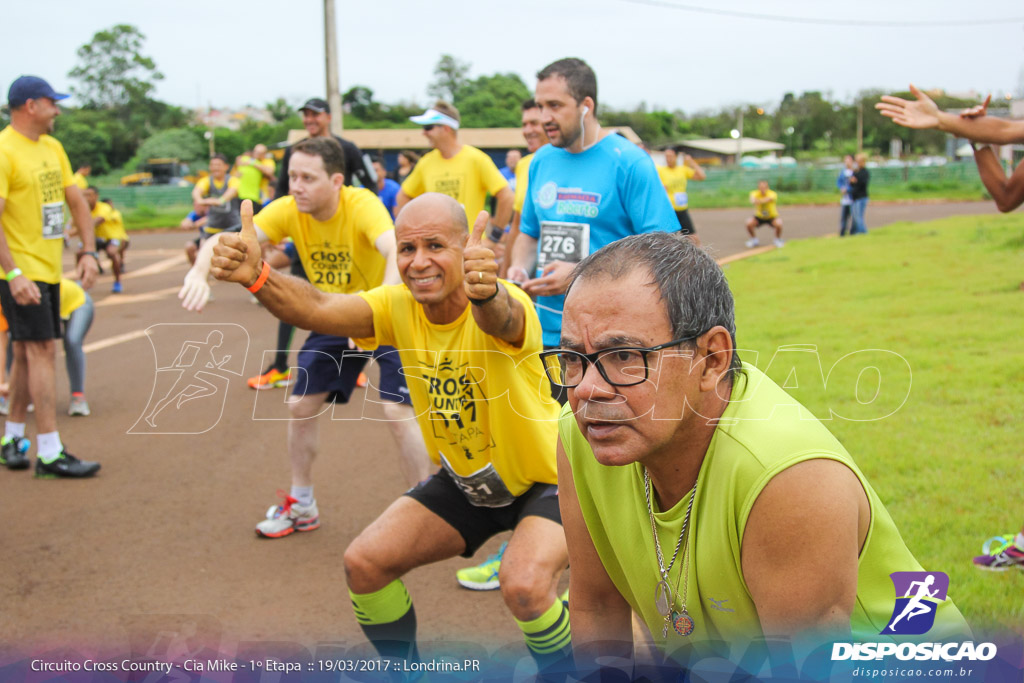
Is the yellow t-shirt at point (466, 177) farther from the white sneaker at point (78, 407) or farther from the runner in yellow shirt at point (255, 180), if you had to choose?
the runner in yellow shirt at point (255, 180)

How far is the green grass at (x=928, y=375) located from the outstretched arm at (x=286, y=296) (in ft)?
6.69

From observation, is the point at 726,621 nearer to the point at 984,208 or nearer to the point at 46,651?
the point at 46,651

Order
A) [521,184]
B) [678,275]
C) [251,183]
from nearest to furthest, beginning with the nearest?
[678,275]
[521,184]
[251,183]

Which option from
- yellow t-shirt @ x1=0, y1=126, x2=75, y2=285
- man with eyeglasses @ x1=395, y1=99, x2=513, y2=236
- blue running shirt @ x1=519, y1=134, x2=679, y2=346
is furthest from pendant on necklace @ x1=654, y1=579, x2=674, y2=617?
man with eyeglasses @ x1=395, y1=99, x2=513, y2=236

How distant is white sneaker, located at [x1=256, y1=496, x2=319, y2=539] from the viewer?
491 cm

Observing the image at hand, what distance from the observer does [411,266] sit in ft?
10.6

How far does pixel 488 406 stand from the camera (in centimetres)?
324

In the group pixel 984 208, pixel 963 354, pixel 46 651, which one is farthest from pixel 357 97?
pixel 46 651

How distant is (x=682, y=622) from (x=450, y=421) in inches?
54.0

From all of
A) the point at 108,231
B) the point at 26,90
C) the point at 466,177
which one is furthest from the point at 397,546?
the point at 108,231

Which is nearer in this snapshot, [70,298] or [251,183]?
[70,298]

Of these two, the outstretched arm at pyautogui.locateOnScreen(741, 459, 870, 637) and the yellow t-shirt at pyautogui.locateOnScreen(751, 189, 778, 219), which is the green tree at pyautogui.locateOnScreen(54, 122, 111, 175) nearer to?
the yellow t-shirt at pyautogui.locateOnScreen(751, 189, 778, 219)

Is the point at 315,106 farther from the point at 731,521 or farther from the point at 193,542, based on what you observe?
the point at 731,521

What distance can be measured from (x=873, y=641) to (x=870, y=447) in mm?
3656
